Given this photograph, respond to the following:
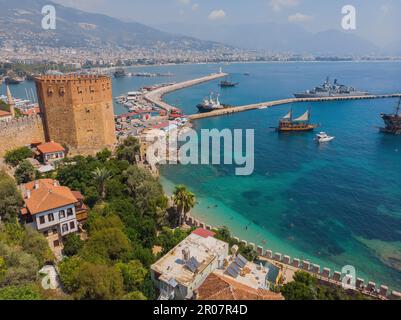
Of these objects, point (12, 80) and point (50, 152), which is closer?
point (50, 152)

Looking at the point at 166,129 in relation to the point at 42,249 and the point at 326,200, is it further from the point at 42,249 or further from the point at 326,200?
the point at 42,249

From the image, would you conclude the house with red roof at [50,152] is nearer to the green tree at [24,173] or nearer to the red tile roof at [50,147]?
the red tile roof at [50,147]

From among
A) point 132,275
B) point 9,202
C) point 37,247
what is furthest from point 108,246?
point 9,202

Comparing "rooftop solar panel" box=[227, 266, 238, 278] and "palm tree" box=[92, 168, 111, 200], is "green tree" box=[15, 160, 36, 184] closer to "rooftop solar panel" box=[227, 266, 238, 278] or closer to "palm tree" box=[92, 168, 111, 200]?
"palm tree" box=[92, 168, 111, 200]

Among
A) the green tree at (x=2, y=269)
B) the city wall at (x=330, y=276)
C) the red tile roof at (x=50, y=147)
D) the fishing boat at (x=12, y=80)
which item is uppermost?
the fishing boat at (x=12, y=80)

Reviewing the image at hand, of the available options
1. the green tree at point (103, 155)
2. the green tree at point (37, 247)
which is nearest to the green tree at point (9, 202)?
the green tree at point (37, 247)

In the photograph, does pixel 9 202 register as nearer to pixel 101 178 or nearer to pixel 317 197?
pixel 101 178

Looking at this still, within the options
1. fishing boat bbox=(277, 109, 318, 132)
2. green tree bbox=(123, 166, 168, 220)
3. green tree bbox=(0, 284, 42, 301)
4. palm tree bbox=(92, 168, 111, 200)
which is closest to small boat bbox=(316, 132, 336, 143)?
fishing boat bbox=(277, 109, 318, 132)
